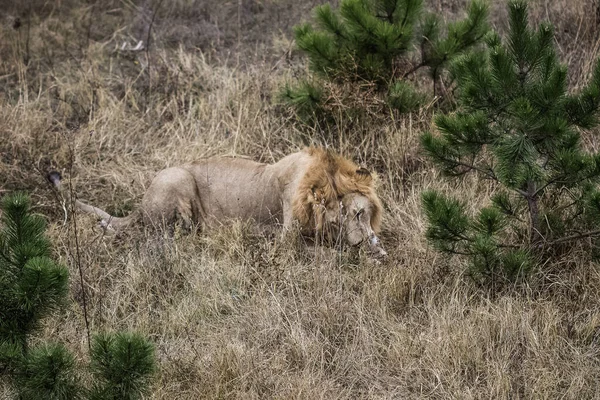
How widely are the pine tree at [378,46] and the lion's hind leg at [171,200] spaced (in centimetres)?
137

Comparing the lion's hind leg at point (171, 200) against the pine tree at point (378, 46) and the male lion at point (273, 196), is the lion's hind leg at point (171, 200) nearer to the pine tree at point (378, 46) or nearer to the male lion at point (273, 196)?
the male lion at point (273, 196)

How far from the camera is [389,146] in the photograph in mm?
8102

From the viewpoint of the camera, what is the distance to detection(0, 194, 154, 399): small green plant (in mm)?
3928

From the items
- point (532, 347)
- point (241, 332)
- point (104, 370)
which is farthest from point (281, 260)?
point (104, 370)

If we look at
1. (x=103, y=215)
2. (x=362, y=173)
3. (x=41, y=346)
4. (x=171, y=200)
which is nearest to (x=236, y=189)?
(x=171, y=200)

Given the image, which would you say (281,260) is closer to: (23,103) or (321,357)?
(321,357)

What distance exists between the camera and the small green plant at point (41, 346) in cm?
393

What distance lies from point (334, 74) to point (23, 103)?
355 cm

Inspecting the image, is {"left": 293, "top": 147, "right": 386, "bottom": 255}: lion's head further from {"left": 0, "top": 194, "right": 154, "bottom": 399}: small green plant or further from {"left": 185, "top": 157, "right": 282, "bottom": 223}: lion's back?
{"left": 0, "top": 194, "right": 154, "bottom": 399}: small green plant

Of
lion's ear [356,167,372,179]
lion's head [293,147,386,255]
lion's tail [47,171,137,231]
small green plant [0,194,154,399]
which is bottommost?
lion's tail [47,171,137,231]

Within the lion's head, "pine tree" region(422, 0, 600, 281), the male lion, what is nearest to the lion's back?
the male lion

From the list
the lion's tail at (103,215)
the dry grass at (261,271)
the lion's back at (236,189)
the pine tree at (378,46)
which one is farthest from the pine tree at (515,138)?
the lion's tail at (103,215)

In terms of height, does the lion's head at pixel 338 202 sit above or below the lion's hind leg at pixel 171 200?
above

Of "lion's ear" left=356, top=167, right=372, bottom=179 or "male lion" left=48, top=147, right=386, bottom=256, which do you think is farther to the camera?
"lion's ear" left=356, top=167, right=372, bottom=179
